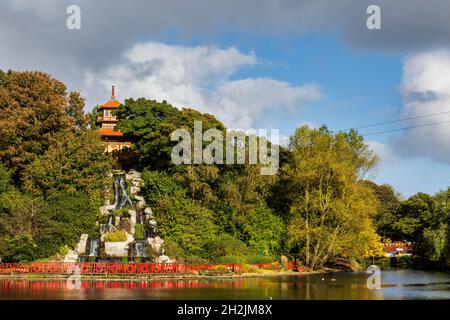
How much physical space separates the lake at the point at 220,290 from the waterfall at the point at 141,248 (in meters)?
7.30

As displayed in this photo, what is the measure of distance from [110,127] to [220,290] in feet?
165

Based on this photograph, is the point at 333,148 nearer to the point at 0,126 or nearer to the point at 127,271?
the point at 127,271

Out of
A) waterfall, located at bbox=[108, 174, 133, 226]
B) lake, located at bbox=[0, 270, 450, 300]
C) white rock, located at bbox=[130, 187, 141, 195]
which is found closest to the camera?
lake, located at bbox=[0, 270, 450, 300]

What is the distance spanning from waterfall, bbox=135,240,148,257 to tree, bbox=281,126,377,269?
11921mm

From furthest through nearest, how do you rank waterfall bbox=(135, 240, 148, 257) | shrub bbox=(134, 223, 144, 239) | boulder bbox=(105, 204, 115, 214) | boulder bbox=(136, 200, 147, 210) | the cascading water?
the cascading water, boulder bbox=(136, 200, 147, 210), boulder bbox=(105, 204, 115, 214), shrub bbox=(134, 223, 144, 239), waterfall bbox=(135, 240, 148, 257)

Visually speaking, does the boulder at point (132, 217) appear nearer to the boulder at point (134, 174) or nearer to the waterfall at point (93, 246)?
the waterfall at point (93, 246)

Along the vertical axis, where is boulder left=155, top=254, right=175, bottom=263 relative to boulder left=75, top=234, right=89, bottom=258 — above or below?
below

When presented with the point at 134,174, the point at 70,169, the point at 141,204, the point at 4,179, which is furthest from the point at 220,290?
the point at 134,174

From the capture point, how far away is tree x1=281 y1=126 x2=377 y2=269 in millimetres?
48594

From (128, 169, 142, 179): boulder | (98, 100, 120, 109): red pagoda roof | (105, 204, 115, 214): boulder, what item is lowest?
(105, 204, 115, 214): boulder

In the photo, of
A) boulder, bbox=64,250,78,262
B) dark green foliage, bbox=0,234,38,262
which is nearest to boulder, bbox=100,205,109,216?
boulder, bbox=64,250,78,262

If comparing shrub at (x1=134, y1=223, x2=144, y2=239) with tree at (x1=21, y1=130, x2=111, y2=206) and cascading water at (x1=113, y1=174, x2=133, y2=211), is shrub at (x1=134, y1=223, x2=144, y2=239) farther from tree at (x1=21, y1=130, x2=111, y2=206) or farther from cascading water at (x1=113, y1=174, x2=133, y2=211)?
tree at (x1=21, y1=130, x2=111, y2=206)

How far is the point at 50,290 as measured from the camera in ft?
95.2

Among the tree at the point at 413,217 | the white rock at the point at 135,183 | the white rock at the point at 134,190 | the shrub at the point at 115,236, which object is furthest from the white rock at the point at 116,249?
the tree at the point at 413,217
